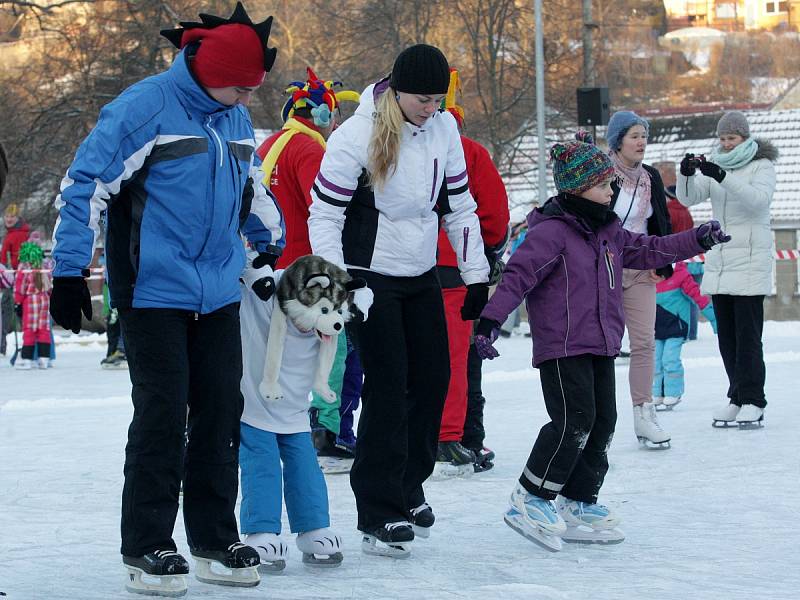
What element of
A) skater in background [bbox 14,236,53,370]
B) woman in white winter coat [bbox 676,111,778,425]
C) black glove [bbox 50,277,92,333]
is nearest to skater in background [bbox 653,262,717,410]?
woman in white winter coat [bbox 676,111,778,425]

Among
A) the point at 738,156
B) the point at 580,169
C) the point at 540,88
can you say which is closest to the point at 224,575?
the point at 580,169

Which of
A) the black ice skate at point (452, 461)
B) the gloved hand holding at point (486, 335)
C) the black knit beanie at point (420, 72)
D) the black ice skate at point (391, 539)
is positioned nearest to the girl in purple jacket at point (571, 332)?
the gloved hand holding at point (486, 335)

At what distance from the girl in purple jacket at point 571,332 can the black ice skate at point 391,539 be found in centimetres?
37

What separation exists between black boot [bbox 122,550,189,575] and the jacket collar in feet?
4.07

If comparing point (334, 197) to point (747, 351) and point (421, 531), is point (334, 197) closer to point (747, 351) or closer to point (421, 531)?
point (421, 531)

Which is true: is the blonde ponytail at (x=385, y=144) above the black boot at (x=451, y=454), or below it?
above

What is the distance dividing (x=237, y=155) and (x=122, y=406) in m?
6.32

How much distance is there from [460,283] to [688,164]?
1.63 meters

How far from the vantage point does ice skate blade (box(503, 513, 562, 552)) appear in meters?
4.57

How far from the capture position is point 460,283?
611 cm

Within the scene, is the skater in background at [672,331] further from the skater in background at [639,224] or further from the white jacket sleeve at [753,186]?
the skater in background at [639,224]

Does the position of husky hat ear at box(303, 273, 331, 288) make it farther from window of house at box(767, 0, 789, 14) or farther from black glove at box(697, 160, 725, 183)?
window of house at box(767, 0, 789, 14)

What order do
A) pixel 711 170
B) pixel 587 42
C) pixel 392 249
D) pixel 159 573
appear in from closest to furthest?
pixel 159 573 < pixel 392 249 < pixel 711 170 < pixel 587 42

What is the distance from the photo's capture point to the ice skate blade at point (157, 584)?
3859 millimetres
